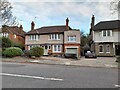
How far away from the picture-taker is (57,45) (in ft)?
152

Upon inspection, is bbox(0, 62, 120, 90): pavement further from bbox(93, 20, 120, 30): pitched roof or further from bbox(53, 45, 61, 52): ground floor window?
bbox(53, 45, 61, 52): ground floor window

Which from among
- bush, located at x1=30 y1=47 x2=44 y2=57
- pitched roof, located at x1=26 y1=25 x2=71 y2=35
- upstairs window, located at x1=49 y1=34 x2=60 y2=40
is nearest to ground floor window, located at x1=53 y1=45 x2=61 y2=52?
upstairs window, located at x1=49 y1=34 x2=60 y2=40

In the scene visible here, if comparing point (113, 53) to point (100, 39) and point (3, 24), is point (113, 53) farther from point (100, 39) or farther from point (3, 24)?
point (3, 24)

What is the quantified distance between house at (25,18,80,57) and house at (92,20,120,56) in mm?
4396

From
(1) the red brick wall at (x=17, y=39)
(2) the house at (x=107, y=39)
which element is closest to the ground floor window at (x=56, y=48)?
(2) the house at (x=107, y=39)

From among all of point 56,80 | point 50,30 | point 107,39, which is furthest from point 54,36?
point 56,80

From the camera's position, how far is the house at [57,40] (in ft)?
147

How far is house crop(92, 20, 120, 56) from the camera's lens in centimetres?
4116

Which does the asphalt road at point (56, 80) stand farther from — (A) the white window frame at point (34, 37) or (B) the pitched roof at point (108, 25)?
(A) the white window frame at point (34, 37)

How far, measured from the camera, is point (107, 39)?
4162 cm

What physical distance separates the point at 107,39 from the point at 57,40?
11969mm

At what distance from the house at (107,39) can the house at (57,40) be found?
440 centimetres

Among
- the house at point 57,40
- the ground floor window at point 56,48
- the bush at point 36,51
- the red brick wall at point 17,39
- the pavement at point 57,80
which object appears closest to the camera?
the pavement at point 57,80

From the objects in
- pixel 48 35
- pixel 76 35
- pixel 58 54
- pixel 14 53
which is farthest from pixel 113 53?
pixel 14 53
